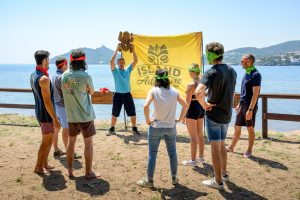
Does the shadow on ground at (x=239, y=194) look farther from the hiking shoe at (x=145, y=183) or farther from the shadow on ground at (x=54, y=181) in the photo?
the shadow on ground at (x=54, y=181)

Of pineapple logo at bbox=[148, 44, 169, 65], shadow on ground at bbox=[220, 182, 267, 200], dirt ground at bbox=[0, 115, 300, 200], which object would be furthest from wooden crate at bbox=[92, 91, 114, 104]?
shadow on ground at bbox=[220, 182, 267, 200]

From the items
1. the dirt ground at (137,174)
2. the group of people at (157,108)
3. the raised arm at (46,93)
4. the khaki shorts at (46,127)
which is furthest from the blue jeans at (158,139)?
the khaki shorts at (46,127)

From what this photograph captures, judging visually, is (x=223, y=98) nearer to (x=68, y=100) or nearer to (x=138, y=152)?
(x=68, y=100)

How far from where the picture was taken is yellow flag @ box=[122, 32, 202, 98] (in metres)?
10.3

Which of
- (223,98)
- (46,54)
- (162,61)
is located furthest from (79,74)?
(162,61)

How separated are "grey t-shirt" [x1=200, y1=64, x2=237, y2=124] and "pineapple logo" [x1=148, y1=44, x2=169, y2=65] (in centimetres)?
555

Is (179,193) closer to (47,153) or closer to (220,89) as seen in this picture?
(220,89)

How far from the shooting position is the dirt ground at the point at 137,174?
17.4 ft

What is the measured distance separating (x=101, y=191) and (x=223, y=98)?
234 cm

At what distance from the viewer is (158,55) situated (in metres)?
10.6

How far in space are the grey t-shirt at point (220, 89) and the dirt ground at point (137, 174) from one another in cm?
120

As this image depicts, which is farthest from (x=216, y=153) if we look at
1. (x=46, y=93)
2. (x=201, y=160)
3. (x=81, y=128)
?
(x=46, y=93)

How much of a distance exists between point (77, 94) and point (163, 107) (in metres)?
1.39

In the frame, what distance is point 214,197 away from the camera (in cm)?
514
